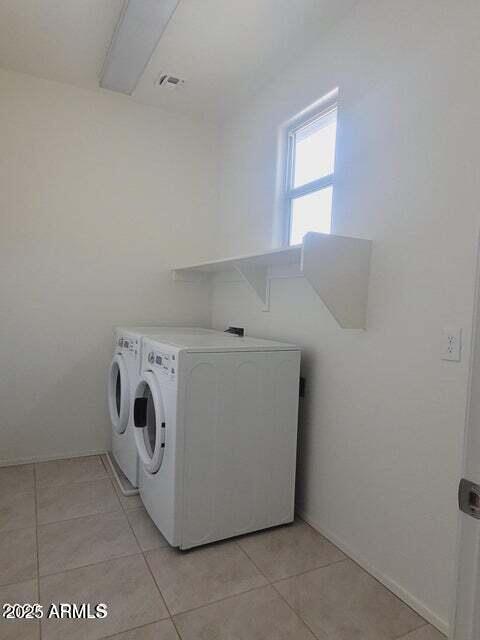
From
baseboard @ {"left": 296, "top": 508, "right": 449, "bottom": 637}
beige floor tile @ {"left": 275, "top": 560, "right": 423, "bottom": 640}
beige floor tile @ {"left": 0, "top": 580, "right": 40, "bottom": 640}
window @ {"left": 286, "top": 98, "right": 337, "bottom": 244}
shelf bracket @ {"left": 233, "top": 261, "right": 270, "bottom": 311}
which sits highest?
window @ {"left": 286, "top": 98, "right": 337, "bottom": 244}

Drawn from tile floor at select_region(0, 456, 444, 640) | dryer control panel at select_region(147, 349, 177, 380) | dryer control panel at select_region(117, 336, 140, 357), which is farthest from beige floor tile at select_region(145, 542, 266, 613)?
dryer control panel at select_region(117, 336, 140, 357)

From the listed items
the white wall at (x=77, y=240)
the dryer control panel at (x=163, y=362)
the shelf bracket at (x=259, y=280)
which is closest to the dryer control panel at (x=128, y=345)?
the dryer control panel at (x=163, y=362)

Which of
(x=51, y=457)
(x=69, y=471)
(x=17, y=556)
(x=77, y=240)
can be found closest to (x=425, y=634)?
(x=17, y=556)

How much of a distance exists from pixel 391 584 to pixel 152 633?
101 cm

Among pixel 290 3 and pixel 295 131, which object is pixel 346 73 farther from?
pixel 295 131

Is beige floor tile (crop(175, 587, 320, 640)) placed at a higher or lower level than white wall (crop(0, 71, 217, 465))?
lower

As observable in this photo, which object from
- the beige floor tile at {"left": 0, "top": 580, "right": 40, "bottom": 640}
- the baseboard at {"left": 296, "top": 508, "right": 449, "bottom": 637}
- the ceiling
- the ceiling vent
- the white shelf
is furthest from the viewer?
the ceiling vent

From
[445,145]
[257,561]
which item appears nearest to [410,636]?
[257,561]

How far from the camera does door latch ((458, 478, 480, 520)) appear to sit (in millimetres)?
698

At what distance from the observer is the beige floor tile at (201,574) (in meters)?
1.65

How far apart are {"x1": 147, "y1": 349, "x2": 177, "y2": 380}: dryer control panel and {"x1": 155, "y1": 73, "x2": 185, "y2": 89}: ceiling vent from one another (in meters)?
1.89

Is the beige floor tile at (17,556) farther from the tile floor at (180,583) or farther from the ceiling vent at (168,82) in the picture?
the ceiling vent at (168,82)

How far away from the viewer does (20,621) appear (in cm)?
150

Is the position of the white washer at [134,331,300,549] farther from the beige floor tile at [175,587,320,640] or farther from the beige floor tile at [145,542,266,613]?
the beige floor tile at [175,587,320,640]
